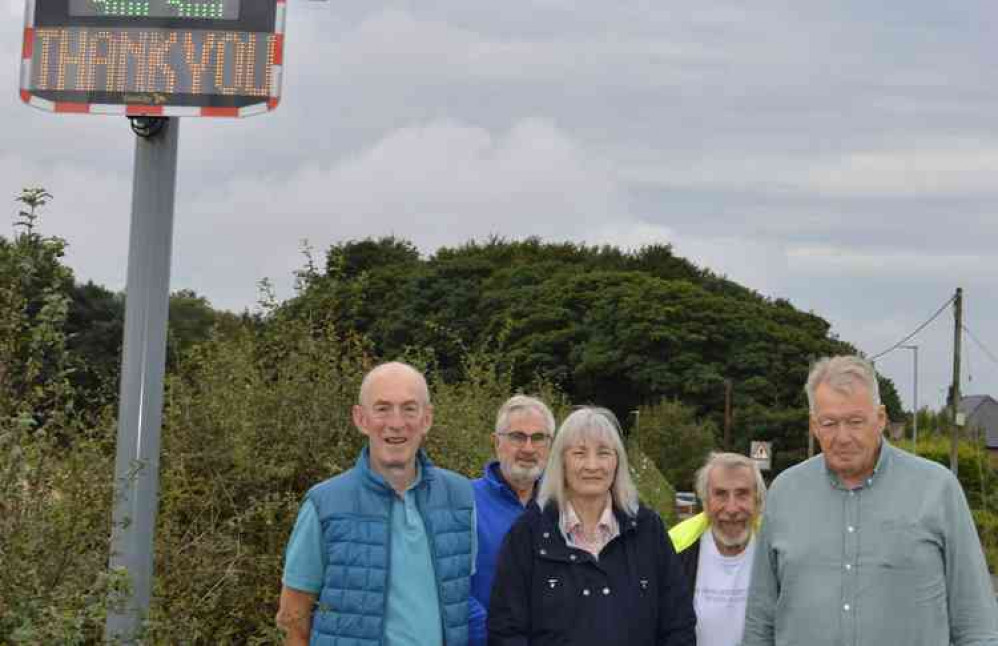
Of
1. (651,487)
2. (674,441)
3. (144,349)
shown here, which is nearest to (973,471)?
(674,441)

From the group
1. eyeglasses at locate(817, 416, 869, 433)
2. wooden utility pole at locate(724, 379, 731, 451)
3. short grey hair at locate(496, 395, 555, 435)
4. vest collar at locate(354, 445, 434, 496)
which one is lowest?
vest collar at locate(354, 445, 434, 496)

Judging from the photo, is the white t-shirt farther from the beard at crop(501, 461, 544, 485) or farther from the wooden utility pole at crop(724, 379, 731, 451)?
the wooden utility pole at crop(724, 379, 731, 451)

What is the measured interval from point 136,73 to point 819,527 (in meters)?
3.74

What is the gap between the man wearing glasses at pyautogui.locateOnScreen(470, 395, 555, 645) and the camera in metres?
5.74

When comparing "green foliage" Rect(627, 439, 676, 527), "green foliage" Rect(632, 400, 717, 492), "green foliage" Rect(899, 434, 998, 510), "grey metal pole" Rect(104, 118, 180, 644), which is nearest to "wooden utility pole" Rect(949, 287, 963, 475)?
"green foliage" Rect(899, 434, 998, 510)

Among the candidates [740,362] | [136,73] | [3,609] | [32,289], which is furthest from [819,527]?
[740,362]

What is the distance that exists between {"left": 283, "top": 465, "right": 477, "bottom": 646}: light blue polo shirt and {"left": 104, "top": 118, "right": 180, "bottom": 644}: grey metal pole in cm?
178

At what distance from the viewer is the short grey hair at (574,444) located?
5117 millimetres

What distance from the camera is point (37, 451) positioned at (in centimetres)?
597

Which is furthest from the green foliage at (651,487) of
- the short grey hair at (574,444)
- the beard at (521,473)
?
the short grey hair at (574,444)

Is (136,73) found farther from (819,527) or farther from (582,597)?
(819,527)

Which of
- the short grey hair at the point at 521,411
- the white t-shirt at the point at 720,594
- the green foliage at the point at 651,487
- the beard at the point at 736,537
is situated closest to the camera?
the white t-shirt at the point at 720,594

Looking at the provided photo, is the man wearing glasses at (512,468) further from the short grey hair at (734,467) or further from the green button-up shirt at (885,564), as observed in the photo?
the green button-up shirt at (885,564)

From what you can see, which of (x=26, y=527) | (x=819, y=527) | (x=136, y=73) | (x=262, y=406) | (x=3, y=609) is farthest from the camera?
(x=262, y=406)
